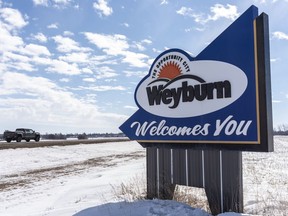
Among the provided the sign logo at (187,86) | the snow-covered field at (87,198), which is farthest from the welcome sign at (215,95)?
the snow-covered field at (87,198)

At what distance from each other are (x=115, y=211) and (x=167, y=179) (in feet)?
4.89

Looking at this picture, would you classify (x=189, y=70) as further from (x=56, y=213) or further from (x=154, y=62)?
(x=56, y=213)

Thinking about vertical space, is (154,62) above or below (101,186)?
above

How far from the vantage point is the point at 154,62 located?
8312 mm

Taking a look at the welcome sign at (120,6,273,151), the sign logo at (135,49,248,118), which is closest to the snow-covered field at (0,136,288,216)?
the welcome sign at (120,6,273,151)

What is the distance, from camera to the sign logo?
6648 millimetres

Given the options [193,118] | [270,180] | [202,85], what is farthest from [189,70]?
[270,180]

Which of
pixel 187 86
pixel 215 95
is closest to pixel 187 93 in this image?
pixel 187 86

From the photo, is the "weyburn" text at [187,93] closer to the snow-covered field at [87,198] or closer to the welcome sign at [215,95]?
the welcome sign at [215,95]

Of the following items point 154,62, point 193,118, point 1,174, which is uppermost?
point 154,62

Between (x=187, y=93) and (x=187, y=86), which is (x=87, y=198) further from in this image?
(x=187, y=86)

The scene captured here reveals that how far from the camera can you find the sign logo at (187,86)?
6648 mm

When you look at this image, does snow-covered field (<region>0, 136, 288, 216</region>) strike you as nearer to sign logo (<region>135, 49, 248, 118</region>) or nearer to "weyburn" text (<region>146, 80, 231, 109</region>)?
sign logo (<region>135, 49, 248, 118</region>)

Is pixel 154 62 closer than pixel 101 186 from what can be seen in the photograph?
Yes
